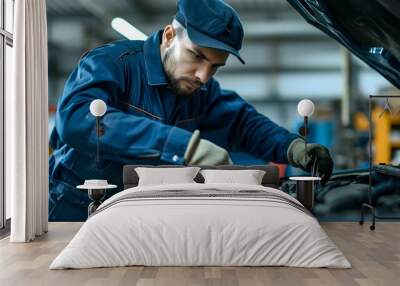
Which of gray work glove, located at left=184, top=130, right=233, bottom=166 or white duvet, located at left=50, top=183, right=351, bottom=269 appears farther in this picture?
gray work glove, located at left=184, top=130, right=233, bottom=166

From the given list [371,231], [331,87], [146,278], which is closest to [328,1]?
[331,87]

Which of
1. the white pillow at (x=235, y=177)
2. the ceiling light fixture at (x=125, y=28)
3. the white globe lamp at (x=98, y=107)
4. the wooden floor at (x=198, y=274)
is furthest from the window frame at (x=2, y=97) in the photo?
the white pillow at (x=235, y=177)

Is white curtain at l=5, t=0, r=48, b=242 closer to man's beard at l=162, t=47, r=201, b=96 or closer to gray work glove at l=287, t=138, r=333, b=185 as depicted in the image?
man's beard at l=162, t=47, r=201, b=96

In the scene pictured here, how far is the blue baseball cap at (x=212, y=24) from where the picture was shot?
6062 mm

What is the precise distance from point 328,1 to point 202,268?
315 centimetres

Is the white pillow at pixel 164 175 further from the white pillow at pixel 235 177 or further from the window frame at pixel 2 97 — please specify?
the window frame at pixel 2 97

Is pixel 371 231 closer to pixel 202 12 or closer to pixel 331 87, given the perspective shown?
pixel 331 87

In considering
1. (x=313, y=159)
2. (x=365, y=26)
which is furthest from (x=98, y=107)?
(x=365, y=26)

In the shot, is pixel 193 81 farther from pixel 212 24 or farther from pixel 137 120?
pixel 137 120

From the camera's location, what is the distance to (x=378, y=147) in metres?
6.36

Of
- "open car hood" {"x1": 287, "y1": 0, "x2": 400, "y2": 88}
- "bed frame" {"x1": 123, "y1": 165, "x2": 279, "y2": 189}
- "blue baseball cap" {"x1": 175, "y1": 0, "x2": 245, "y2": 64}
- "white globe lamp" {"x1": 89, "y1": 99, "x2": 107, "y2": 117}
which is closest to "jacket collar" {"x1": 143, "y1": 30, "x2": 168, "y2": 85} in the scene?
"blue baseball cap" {"x1": 175, "y1": 0, "x2": 245, "y2": 64}

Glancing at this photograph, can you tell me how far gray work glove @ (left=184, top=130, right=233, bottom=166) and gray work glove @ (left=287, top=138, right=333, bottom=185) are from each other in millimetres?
713

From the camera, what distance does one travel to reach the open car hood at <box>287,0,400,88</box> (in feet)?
17.4

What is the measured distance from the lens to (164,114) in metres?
6.22
